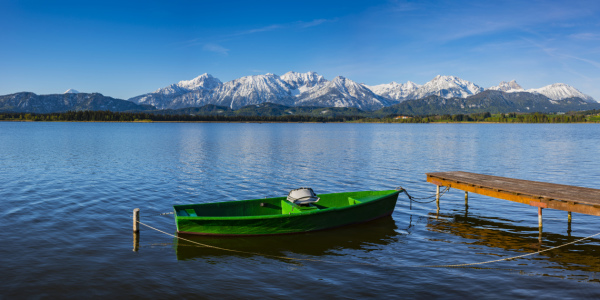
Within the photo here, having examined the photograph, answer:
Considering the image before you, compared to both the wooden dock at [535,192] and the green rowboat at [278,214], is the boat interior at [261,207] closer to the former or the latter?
the green rowboat at [278,214]

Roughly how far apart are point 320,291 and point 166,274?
6388 millimetres

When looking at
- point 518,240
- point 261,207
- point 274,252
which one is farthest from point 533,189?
point 261,207

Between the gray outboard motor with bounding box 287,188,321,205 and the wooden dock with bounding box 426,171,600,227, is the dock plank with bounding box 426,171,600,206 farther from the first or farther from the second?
the gray outboard motor with bounding box 287,188,321,205

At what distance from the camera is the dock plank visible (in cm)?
2082

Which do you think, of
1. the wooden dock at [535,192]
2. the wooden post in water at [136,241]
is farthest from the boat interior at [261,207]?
the wooden dock at [535,192]

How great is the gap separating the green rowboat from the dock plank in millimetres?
5996

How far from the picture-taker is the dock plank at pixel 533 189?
2082 centimetres

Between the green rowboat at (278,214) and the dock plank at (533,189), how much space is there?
6.00 m

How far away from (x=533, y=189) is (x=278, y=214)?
622 inches

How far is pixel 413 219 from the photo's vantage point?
25547 mm

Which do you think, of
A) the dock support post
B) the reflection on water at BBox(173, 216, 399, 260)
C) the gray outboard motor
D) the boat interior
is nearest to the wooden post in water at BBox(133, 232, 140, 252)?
the dock support post

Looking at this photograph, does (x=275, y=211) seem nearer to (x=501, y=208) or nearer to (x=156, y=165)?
(x=501, y=208)

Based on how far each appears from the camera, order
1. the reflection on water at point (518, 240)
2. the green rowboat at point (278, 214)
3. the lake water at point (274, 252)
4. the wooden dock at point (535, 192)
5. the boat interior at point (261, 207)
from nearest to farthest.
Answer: the lake water at point (274, 252), the reflection on water at point (518, 240), the green rowboat at point (278, 214), the wooden dock at point (535, 192), the boat interior at point (261, 207)

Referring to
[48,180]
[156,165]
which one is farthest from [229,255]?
[156,165]
